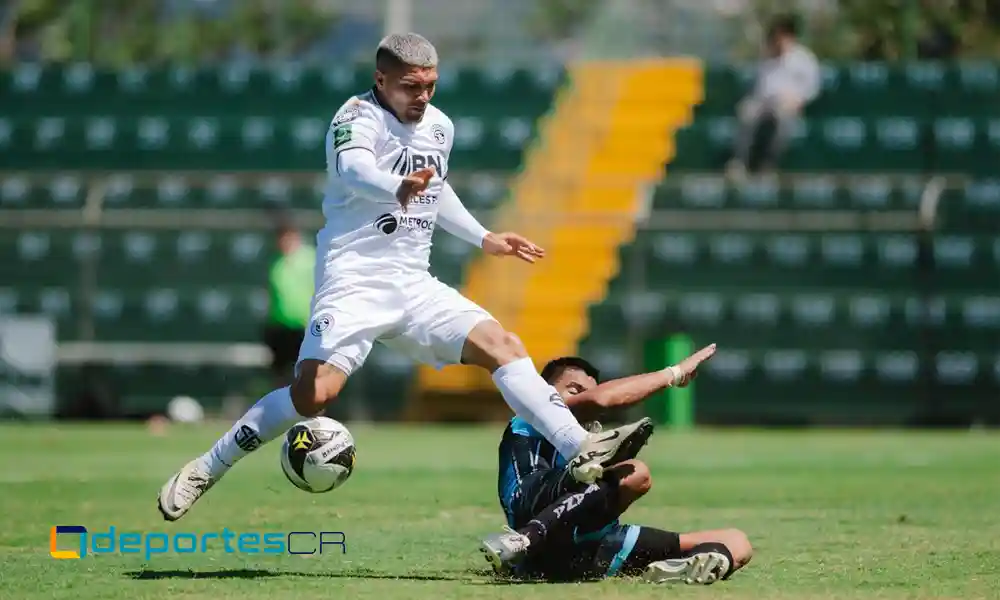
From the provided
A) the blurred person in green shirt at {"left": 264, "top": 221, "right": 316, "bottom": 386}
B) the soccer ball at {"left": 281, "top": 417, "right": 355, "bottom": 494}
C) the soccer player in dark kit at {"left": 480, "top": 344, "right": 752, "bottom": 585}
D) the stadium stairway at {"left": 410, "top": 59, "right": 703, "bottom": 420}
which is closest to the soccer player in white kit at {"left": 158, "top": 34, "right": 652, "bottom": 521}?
the soccer ball at {"left": 281, "top": 417, "right": 355, "bottom": 494}

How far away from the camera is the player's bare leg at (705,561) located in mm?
6961

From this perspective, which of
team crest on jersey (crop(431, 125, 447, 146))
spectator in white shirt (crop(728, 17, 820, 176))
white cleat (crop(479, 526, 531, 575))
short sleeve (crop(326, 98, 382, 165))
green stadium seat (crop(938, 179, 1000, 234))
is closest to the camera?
white cleat (crop(479, 526, 531, 575))

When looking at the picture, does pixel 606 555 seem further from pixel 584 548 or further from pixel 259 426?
pixel 259 426

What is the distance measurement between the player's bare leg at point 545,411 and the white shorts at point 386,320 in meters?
0.10

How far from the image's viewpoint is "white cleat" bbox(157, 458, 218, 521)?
771 cm

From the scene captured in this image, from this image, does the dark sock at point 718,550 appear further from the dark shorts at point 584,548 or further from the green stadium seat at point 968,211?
the green stadium seat at point 968,211

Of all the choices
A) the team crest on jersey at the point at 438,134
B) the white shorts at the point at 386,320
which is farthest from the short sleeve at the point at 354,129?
the white shorts at the point at 386,320

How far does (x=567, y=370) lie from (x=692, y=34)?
48.2 ft

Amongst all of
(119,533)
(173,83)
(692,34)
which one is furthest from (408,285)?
(173,83)

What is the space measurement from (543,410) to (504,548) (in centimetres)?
82

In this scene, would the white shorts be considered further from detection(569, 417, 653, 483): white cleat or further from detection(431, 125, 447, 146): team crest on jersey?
detection(569, 417, 653, 483): white cleat

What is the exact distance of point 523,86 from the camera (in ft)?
73.0

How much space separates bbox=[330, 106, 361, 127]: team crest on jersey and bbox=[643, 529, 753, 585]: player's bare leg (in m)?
2.40

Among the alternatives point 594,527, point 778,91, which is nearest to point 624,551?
point 594,527
